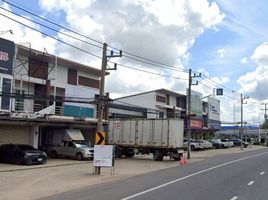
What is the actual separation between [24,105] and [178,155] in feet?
47.0

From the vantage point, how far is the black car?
1230 inches

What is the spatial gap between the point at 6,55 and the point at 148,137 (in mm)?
14444

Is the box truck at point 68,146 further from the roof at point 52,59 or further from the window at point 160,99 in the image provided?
the window at point 160,99

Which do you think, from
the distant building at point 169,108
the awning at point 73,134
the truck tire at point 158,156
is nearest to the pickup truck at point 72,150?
the awning at point 73,134

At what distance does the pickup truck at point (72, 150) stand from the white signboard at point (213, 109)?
6283 cm

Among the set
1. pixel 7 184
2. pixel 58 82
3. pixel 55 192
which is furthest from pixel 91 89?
pixel 55 192

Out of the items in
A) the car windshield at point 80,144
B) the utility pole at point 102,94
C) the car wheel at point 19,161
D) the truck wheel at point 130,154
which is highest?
the utility pole at point 102,94

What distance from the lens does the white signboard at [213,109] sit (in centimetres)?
9974

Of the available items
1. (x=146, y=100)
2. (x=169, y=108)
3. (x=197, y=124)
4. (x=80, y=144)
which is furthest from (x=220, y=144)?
(x=80, y=144)

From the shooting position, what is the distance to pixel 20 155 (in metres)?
31.4

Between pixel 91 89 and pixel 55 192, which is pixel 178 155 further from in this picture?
pixel 55 192

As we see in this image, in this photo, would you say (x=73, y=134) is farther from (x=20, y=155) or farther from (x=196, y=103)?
(x=196, y=103)

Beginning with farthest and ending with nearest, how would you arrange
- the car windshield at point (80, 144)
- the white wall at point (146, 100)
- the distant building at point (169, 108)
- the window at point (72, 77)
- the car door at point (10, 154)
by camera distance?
the white wall at point (146, 100), the distant building at point (169, 108), the window at point (72, 77), the car windshield at point (80, 144), the car door at point (10, 154)

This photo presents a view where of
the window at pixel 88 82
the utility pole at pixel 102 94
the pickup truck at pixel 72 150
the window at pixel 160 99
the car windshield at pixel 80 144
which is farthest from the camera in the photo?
the window at pixel 160 99
